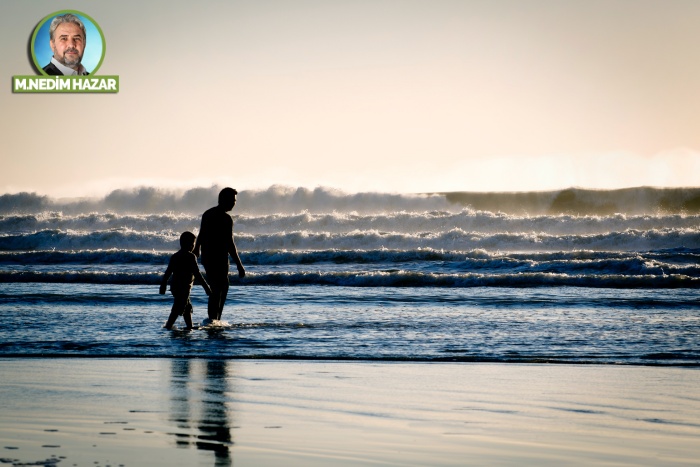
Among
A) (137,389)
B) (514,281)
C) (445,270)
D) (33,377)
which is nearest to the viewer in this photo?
(137,389)

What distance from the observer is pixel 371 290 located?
1584 cm

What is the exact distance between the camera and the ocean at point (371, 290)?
324 inches

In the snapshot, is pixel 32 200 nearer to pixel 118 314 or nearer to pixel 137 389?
pixel 118 314

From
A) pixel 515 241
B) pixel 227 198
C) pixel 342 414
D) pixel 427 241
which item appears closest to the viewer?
pixel 342 414

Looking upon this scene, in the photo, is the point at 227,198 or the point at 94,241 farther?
the point at 94,241

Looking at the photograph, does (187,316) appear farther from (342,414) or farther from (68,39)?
(68,39)

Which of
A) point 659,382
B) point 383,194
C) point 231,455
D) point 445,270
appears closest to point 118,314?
point 659,382

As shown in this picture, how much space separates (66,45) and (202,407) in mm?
14891

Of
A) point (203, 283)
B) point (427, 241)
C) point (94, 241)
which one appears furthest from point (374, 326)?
point (94, 241)

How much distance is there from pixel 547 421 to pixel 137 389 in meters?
2.61

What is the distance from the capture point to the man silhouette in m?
9.93

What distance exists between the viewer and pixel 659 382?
6.25 m

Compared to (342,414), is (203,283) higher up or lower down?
higher up

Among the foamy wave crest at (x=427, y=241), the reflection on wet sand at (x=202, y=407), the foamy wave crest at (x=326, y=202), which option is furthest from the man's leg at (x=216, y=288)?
the foamy wave crest at (x=326, y=202)
